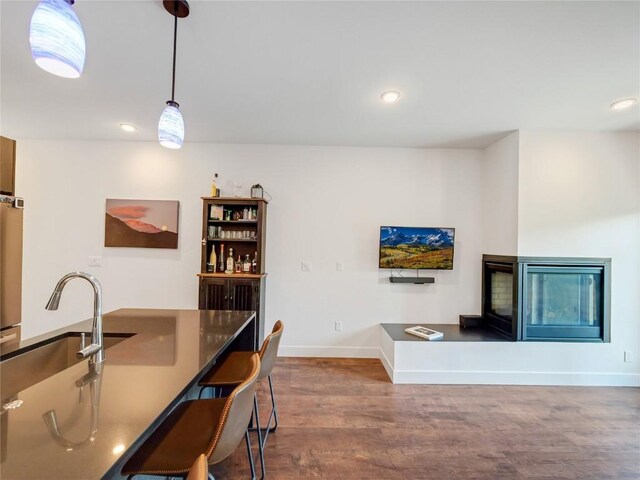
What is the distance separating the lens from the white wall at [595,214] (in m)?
3.03

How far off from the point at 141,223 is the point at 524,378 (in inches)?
183

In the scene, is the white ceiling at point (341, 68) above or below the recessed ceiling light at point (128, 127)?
above

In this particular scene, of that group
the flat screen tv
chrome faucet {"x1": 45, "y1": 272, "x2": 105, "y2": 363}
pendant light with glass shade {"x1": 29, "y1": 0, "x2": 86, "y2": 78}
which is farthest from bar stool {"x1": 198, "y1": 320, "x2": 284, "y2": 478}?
the flat screen tv

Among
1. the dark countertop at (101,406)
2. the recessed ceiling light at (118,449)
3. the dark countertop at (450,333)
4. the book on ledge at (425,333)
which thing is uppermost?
the dark countertop at (101,406)

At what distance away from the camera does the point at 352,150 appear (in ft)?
12.1

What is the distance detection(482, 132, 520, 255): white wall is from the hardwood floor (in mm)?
1505

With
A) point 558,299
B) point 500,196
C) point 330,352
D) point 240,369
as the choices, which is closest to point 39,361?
point 240,369

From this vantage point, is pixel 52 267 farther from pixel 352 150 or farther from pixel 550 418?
pixel 550 418

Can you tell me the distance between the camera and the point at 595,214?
3.04m

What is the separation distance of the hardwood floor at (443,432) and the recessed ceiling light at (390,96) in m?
2.64

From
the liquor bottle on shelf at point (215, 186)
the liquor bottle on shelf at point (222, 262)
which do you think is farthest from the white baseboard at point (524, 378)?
the liquor bottle on shelf at point (215, 186)

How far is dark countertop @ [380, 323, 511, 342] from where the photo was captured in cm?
308

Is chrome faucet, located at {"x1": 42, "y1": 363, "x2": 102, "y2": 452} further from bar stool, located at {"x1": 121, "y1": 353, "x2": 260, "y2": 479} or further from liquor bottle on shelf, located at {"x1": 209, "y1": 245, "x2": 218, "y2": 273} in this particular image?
liquor bottle on shelf, located at {"x1": 209, "y1": 245, "x2": 218, "y2": 273}

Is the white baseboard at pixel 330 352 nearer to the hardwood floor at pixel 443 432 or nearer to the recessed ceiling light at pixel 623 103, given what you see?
the hardwood floor at pixel 443 432
